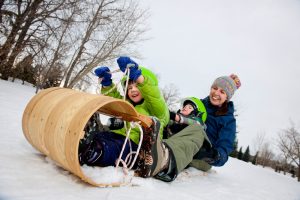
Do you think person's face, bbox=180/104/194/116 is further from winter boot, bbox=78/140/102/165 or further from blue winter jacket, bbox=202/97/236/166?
winter boot, bbox=78/140/102/165

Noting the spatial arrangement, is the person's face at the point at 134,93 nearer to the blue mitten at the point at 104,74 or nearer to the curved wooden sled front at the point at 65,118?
the blue mitten at the point at 104,74

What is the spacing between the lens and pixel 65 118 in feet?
5.45

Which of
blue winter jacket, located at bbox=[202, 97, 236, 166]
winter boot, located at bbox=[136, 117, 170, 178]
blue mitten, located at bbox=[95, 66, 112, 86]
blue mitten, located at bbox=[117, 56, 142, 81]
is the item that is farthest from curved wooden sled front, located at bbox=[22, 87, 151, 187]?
blue winter jacket, located at bbox=[202, 97, 236, 166]

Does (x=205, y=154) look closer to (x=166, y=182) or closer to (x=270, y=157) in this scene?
(x=166, y=182)

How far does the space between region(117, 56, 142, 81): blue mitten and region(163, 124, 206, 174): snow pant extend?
587 millimetres

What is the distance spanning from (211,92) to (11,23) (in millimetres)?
9401

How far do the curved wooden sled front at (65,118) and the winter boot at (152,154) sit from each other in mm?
71

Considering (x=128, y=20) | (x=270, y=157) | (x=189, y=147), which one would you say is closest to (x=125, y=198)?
(x=189, y=147)

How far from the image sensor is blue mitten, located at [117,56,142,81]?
2.11 metres

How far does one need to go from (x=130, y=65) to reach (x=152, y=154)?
0.68m

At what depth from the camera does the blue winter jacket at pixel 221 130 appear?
2816mm

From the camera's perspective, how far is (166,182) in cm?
220

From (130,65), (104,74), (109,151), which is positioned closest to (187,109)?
(104,74)

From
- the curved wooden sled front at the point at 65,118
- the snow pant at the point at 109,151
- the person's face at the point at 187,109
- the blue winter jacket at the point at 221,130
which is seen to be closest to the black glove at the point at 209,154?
the blue winter jacket at the point at 221,130
